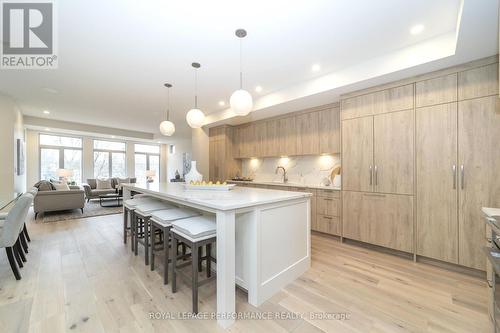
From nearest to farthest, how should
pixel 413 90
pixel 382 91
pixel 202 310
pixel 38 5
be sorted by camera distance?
1. pixel 202 310
2. pixel 38 5
3. pixel 413 90
4. pixel 382 91

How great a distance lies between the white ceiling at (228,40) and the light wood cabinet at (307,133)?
1.56ft

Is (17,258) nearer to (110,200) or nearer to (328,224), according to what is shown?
(328,224)

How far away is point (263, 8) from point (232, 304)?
2583 millimetres

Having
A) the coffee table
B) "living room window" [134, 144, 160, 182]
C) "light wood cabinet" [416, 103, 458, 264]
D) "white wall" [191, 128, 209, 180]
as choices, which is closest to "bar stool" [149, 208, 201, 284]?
"light wood cabinet" [416, 103, 458, 264]

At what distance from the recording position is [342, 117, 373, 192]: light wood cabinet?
301cm

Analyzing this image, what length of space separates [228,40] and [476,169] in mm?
3155

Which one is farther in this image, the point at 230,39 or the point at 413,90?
the point at 413,90

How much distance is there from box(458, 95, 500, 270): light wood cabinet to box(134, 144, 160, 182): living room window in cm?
1070

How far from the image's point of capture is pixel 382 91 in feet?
9.49

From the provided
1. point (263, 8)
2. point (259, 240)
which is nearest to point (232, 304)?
point (259, 240)

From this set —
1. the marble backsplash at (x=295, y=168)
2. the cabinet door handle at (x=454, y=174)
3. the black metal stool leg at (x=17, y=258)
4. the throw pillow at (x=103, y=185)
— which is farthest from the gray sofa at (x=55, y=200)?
the cabinet door handle at (x=454, y=174)

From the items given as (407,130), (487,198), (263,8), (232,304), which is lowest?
(232,304)

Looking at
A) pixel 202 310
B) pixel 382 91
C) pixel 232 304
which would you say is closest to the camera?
pixel 232 304

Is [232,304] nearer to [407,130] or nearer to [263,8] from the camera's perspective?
[263,8]
